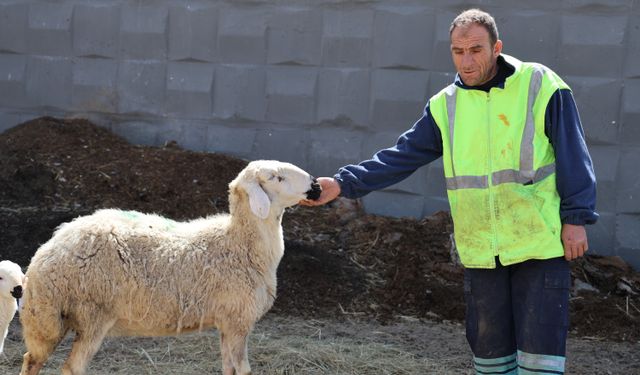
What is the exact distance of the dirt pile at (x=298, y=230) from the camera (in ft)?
25.7

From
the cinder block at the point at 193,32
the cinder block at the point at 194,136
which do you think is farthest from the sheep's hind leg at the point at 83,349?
the cinder block at the point at 193,32

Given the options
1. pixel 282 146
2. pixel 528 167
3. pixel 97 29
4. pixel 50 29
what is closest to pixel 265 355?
pixel 528 167

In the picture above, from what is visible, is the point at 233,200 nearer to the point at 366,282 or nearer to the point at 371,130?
the point at 366,282

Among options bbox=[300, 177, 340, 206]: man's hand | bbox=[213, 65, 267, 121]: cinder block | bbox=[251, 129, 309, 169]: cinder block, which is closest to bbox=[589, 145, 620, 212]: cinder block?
bbox=[251, 129, 309, 169]: cinder block

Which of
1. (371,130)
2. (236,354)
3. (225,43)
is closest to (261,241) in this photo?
(236,354)

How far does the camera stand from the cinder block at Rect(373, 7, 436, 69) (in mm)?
8758

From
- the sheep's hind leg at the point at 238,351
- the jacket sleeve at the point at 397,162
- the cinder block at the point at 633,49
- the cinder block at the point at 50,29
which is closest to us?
the jacket sleeve at the point at 397,162

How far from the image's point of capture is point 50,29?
32.3 feet

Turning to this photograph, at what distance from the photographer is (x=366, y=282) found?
8.15 metres

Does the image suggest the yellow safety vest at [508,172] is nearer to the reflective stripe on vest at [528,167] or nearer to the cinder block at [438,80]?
the reflective stripe on vest at [528,167]

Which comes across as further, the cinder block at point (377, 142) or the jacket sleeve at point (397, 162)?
the cinder block at point (377, 142)

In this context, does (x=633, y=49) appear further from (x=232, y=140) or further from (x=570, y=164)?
(x=570, y=164)

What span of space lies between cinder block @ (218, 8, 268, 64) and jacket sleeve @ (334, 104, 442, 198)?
4191 millimetres

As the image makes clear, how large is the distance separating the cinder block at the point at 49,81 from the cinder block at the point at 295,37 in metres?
2.15
